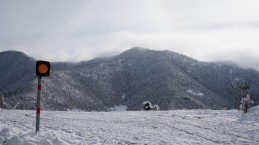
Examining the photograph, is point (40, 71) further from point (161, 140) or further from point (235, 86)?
point (235, 86)

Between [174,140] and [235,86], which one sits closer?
A: [174,140]

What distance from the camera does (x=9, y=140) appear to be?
425 inches

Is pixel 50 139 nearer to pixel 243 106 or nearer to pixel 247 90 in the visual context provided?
pixel 243 106

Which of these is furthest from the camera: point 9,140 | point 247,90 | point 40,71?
point 247,90

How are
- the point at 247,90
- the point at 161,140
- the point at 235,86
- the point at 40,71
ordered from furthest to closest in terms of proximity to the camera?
the point at 235,86
the point at 247,90
the point at 161,140
the point at 40,71

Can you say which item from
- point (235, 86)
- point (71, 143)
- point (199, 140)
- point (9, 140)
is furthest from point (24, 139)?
point (235, 86)

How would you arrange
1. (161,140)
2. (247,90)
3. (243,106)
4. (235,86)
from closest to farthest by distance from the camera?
(161,140)
(243,106)
(247,90)
(235,86)

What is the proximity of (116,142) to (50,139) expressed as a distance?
9.15ft

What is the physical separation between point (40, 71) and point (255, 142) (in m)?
9.36

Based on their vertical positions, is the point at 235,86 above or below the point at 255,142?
above

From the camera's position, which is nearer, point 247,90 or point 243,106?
point 243,106

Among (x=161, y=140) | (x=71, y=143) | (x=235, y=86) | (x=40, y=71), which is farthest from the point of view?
(x=235, y=86)

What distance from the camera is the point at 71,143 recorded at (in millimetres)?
11539

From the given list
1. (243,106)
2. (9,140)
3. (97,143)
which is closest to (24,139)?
(9,140)
